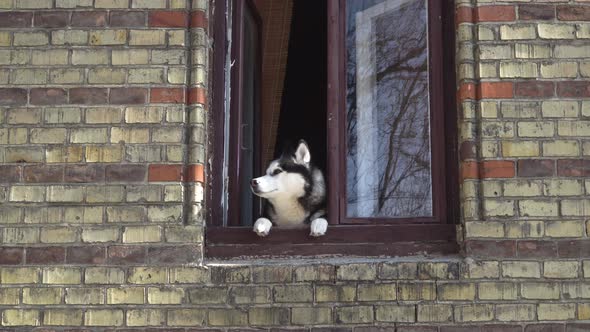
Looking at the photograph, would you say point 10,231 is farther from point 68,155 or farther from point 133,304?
point 133,304

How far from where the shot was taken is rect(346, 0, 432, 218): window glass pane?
483cm

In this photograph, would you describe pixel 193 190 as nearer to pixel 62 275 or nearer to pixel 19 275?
pixel 62 275

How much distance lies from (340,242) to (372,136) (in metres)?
0.76

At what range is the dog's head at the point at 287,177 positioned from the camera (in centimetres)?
489

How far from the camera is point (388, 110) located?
16.4ft

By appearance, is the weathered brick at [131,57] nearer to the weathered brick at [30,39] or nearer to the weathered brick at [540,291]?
the weathered brick at [30,39]

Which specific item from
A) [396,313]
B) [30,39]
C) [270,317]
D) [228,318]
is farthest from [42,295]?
[396,313]

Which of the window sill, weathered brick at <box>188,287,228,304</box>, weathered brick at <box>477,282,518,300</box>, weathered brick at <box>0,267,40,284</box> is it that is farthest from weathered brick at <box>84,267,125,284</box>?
weathered brick at <box>477,282,518,300</box>

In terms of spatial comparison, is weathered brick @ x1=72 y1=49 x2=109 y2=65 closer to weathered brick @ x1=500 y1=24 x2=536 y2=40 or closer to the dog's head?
the dog's head

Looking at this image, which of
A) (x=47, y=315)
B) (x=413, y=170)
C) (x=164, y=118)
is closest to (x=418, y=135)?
(x=413, y=170)

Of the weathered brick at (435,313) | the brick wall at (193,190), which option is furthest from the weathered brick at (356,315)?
the weathered brick at (435,313)

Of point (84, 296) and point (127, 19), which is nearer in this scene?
point (84, 296)

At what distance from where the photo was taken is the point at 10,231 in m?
4.46

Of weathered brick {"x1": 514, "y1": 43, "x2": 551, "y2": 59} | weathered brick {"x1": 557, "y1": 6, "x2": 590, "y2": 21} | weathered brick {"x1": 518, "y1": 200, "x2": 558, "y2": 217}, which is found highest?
weathered brick {"x1": 557, "y1": 6, "x2": 590, "y2": 21}
